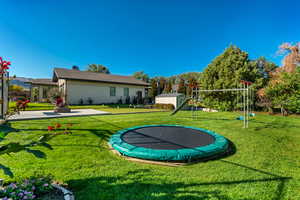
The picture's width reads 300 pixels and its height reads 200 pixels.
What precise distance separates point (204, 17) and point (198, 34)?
319 cm

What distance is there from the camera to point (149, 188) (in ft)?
5.62

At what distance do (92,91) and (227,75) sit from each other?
518 inches

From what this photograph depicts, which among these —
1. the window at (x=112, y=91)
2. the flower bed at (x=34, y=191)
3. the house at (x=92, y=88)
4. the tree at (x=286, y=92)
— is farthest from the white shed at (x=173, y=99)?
the flower bed at (x=34, y=191)

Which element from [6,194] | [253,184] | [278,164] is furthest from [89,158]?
[278,164]

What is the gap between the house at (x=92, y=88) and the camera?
12.4 meters

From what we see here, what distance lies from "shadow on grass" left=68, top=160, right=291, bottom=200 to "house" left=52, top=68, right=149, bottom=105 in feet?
36.1

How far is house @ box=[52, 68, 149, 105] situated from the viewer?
12.4 meters

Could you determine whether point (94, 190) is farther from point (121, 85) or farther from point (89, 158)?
point (121, 85)

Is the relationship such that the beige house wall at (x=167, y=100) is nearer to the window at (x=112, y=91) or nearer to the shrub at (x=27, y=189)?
the window at (x=112, y=91)

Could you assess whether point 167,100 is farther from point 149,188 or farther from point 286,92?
point 149,188

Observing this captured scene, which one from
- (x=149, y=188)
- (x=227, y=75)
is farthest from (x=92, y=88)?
(x=149, y=188)

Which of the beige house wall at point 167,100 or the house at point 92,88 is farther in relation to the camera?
the beige house wall at point 167,100

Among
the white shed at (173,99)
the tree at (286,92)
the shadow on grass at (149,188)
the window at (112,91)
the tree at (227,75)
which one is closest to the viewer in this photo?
the shadow on grass at (149,188)

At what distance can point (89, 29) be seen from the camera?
12203 millimetres
